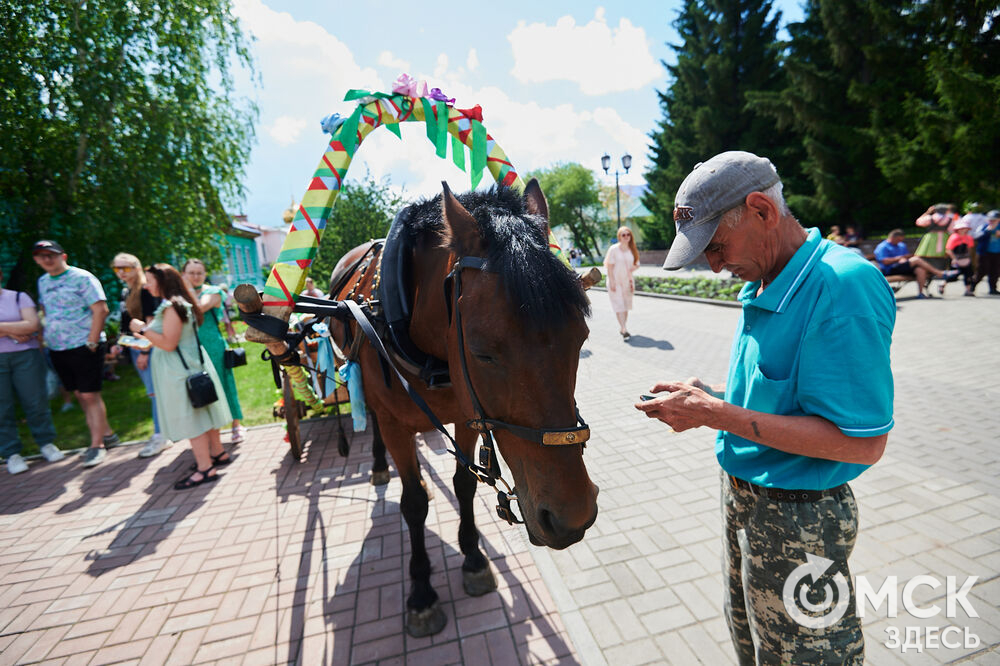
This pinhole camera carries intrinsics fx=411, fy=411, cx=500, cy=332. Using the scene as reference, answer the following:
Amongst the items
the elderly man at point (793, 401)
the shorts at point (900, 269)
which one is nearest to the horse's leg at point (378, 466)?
the elderly man at point (793, 401)

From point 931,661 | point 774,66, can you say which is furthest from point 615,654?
point 774,66

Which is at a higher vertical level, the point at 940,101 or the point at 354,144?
the point at 940,101

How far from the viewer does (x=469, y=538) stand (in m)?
2.92

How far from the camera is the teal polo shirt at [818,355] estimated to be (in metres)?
1.19

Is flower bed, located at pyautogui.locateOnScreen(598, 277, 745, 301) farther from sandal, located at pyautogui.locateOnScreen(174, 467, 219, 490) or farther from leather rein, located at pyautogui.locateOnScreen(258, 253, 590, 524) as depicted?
sandal, located at pyautogui.locateOnScreen(174, 467, 219, 490)

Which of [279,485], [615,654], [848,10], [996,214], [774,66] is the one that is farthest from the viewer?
[774,66]

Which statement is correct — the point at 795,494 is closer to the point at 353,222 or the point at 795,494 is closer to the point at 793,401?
the point at 793,401

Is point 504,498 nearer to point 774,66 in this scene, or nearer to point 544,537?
point 544,537

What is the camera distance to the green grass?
6.23m

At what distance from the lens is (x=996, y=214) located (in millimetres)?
10016

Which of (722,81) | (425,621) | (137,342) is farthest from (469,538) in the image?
(722,81)

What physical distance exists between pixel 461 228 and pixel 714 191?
0.99 metres

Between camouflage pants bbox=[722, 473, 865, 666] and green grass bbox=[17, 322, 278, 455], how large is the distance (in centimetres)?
681

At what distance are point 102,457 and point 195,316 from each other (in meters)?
2.65
